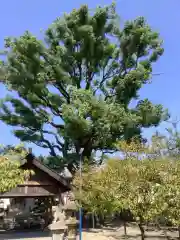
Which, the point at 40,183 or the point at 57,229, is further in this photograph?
the point at 40,183

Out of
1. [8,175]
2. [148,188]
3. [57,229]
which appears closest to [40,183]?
[57,229]

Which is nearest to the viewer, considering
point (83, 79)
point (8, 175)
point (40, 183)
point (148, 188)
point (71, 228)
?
point (148, 188)

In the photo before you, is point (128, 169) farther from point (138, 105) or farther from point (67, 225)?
point (138, 105)

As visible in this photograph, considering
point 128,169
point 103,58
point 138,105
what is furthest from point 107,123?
point 128,169

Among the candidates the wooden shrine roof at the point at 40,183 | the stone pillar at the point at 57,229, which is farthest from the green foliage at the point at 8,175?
the wooden shrine roof at the point at 40,183

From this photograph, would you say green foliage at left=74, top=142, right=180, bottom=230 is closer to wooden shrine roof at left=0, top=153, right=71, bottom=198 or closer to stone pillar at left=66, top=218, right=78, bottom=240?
stone pillar at left=66, top=218, right=78, bottom=240

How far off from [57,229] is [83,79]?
17910mm

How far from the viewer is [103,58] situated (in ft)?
92.3

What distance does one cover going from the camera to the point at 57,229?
1254 cm

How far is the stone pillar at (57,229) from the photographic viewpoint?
41.0ft

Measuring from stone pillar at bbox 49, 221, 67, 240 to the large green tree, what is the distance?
1238 centimetres

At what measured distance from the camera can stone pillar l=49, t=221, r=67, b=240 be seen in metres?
12.5

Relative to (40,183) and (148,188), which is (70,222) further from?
(40,183)

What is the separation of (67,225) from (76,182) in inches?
359
